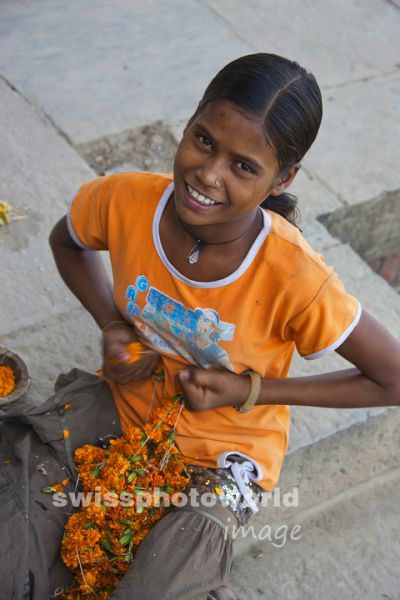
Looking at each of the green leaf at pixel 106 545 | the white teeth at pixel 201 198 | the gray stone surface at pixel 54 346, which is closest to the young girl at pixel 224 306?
the white teeth at pixel 201 198

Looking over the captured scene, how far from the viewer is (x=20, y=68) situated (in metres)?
4.18

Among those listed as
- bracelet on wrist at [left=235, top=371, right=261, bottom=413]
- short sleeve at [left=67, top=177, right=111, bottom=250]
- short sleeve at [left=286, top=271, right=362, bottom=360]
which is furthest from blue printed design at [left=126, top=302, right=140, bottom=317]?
short sleeve at [left=286, top=271, right=362, bottom=360]

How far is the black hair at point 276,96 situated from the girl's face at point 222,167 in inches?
0.9

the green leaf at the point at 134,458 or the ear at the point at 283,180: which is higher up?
the ear at the point at 283,180

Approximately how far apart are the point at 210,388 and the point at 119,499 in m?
0.37

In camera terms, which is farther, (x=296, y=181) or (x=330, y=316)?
(x=296, y=181)

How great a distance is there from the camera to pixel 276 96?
72.1 inches

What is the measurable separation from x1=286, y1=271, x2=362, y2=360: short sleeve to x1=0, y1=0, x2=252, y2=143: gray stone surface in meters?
2.17

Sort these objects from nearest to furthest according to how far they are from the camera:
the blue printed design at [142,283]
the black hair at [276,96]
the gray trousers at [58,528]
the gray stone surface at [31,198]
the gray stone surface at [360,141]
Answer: the black hair at [276,96], the gray trousers at [58,528], the blue printed design at [142,283], the gray stone surface at [31,198], the gray stone surface at [360,141]

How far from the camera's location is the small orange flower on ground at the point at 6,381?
2.58 meters

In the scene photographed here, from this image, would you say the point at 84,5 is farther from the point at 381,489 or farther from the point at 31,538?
the point at 31,538

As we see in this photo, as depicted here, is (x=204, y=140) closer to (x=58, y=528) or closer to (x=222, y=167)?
(x=222, y=167)

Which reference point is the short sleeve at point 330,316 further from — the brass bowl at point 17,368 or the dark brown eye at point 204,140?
the brass bowl at point 17,368

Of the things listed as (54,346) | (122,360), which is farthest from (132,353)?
(54,346)
